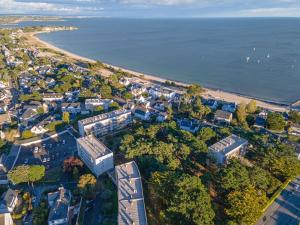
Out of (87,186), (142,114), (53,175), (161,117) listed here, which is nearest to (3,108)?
(53,175)

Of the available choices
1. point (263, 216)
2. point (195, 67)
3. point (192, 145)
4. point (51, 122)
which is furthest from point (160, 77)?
point (263, 216)

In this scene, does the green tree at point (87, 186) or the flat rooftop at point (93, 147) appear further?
the flat rooftop at point (93, 147)

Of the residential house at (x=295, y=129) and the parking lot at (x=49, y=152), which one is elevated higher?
the residential house at (x=295, y=129)

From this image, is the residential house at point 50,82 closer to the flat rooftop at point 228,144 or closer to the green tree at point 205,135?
the green tree at point 205,135

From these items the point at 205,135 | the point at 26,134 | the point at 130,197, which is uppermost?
the point at 205,135

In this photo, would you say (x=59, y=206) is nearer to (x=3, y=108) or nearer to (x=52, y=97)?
(x=3, y=108)

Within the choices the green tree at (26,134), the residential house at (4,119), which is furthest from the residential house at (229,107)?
the residential house at (4,119)

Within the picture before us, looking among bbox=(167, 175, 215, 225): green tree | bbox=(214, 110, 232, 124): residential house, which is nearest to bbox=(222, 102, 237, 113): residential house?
bbox=(214, 110, 232, 124): residential house
